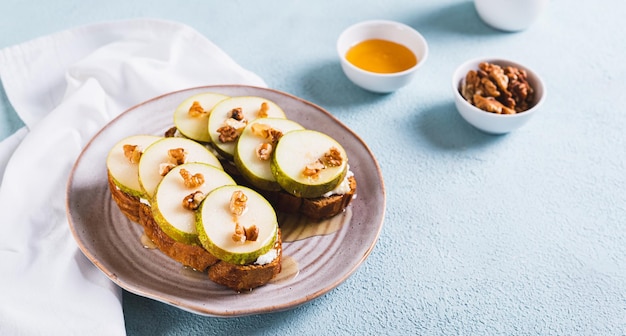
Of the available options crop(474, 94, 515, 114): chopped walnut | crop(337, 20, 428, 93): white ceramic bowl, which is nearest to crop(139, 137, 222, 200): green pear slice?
crop(337, 20, 428, 93): white ceramic bowl

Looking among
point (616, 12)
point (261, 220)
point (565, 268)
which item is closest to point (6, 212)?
point (261, 220)

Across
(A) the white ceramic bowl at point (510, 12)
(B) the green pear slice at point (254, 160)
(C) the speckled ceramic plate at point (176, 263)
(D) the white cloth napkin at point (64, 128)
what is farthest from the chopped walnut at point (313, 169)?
(A) the white ceramic bowl at point (510, 12)

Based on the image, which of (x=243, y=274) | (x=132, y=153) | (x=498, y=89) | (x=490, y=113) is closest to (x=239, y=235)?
(x=243, y=274)

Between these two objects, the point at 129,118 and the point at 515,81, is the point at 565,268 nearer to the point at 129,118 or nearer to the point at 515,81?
the point at 515,81

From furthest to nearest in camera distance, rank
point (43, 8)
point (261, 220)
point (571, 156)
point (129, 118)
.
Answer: point (43, 8) < point (571, 156) < point (129, 118) < point (261, 220)

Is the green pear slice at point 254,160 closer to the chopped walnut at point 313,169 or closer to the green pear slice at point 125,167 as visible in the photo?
the chopped walnut at point 313,169

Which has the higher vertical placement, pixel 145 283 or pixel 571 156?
pixel 145 283

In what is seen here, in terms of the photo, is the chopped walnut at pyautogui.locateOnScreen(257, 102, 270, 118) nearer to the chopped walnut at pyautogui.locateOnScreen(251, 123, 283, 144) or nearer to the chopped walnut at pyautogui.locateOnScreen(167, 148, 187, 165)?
the chopped walnut at pyautogui.locateOnScreen(251, 123, 283, 144)
